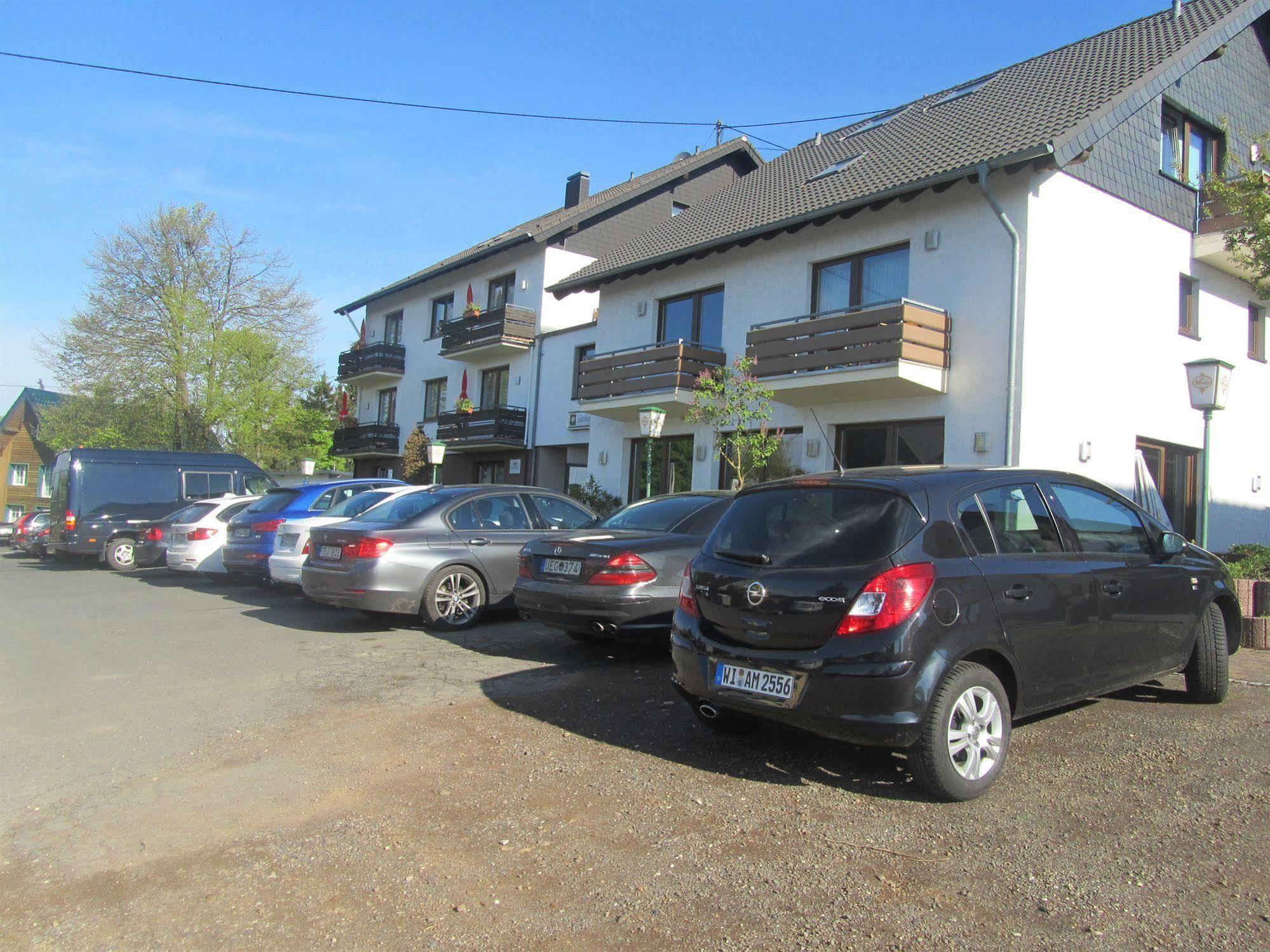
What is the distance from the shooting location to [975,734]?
4297 mm

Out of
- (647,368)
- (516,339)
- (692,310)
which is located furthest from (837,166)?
(516,339)

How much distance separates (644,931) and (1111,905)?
164 centimetres

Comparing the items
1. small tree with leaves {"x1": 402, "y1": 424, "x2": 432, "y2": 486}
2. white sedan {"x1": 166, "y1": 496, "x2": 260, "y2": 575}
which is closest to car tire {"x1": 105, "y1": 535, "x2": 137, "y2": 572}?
white sedan {"x1": 166, "y1": 496, "x2": 260, "y2": 575}

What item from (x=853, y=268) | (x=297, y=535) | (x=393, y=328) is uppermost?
(x=393, y=328)

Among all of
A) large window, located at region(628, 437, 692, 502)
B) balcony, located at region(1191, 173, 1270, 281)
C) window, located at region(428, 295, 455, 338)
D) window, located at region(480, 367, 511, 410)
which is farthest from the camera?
window, located at region(428, 295, 455, 338)

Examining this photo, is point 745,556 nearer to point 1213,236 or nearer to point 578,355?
point 1213,236

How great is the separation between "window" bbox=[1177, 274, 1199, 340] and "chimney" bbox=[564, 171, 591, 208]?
19543 millimetres

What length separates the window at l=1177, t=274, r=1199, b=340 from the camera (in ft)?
53.2

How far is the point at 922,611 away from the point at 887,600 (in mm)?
173

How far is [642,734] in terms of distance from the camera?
533cm

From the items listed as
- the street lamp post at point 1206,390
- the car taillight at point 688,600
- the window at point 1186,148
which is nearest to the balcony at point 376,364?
the window at point 1186,148

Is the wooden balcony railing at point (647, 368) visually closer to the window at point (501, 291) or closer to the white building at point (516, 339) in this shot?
the white building at point (516, 339)

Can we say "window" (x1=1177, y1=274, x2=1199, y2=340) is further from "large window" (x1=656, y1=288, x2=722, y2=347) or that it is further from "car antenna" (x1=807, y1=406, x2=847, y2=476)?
"large window" (x1=656, y1=288, x2=722, y2=347)

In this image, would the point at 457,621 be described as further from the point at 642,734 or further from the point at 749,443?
the point at 749,443
